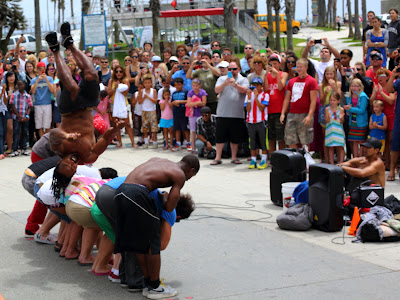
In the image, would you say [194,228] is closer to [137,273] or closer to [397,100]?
[137,273]

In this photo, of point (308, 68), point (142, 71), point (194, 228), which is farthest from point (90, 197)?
point (142, 71)

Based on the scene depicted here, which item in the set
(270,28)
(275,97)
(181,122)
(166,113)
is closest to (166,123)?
(166,113)

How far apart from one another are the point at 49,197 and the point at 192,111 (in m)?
6.99

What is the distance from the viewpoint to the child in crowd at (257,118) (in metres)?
12.5

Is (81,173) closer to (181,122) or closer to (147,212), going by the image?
(147,212)

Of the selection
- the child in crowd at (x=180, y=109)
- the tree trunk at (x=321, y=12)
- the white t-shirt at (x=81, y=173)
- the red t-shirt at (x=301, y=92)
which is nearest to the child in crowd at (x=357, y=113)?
the red t-shirt at (x=301, y=92)

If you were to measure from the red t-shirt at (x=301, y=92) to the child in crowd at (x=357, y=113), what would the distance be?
27.9 inches

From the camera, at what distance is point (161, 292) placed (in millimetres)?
6121

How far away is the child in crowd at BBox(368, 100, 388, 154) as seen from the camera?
11453 millimetres

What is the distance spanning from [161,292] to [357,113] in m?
6.78

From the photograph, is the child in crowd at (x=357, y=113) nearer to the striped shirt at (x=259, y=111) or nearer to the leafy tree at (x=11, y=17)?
the striped shirt at (x=259, y=111)

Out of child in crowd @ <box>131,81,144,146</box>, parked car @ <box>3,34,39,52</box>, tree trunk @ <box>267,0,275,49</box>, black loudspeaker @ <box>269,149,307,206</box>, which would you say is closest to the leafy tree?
parked car @ <box>3,34,39,52</box>

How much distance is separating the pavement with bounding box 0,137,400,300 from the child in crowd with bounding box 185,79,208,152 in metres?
4.12

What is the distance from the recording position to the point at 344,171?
8938mm
